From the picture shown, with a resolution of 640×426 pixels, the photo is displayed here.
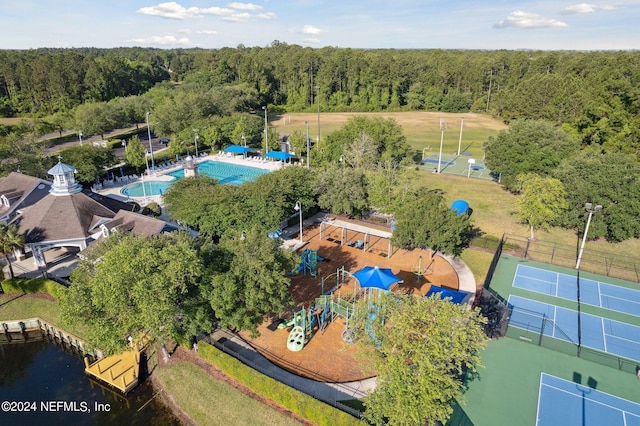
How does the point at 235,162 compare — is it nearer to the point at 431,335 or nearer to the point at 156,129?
the point at 156,129

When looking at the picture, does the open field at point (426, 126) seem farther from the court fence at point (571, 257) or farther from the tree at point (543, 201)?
the court fence at point (571, 257)

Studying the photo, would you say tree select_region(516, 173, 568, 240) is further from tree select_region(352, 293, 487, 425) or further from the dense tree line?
the dense tree line

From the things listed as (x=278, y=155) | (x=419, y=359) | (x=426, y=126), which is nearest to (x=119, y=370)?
(x=419, y=359)

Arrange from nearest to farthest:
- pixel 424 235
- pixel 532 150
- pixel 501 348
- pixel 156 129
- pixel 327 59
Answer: pixel 501 348
pixel 424 235
pixel 532 150
pixel 156 129
pixel 327 59

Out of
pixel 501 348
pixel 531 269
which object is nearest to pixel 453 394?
pixel 501 348

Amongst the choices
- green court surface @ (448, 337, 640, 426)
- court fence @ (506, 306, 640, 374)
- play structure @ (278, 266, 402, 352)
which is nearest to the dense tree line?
court fence @ (506, 306, 640, 374)

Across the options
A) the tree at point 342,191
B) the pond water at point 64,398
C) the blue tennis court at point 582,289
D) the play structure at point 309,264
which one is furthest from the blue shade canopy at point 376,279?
the tree at point 342,191

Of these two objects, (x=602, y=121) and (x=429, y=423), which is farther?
(x=602, y=121)
